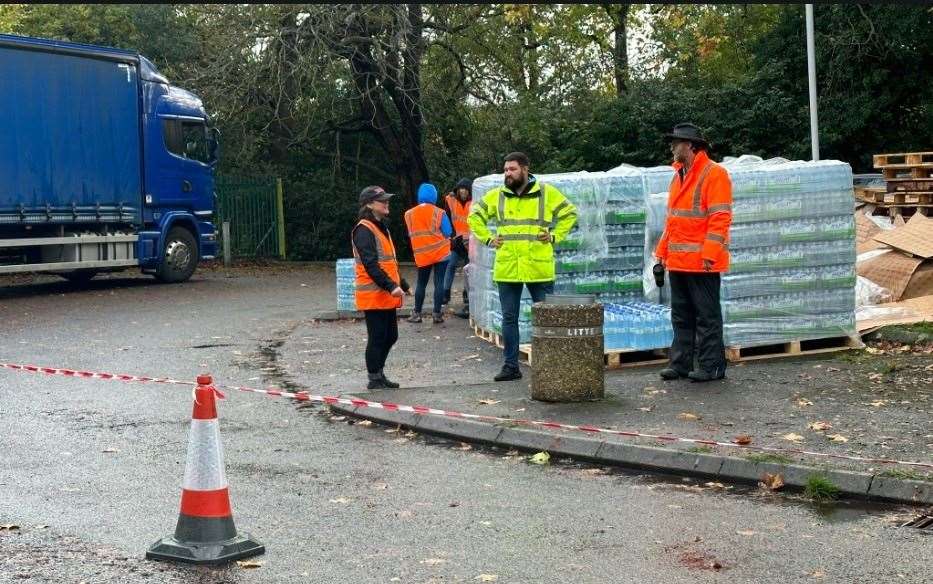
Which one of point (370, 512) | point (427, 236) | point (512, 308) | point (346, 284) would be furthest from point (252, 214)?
point (370, 512)

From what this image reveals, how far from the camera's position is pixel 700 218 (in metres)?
11.0

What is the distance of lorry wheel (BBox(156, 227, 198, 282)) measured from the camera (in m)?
25.2

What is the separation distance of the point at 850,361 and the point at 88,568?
785cm

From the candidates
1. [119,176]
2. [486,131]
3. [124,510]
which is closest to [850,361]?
[124,510]

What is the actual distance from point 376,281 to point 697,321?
107 inches

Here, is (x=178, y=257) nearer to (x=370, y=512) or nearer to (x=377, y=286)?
(x=377, y=286)

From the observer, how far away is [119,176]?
23.9 meters

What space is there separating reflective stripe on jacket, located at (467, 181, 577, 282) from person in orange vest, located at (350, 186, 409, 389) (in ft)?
3.12

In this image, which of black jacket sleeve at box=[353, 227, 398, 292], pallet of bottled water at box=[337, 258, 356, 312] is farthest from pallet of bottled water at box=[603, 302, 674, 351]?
pallet of bottled water at box=[337, 258, 356, 312]

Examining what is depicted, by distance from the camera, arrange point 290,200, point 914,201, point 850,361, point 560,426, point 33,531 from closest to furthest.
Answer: point 33,531 → point 560,426 → point 850,361 → point 914,201 → point 290,200

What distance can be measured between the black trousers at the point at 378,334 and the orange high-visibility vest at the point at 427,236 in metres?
5.21

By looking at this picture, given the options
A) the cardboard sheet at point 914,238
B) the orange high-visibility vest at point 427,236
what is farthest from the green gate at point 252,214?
the cardboard sheet at point 914,238

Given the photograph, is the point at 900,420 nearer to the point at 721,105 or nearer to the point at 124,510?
the point at 124,510

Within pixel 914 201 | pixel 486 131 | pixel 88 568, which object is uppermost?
pixel 486 131
